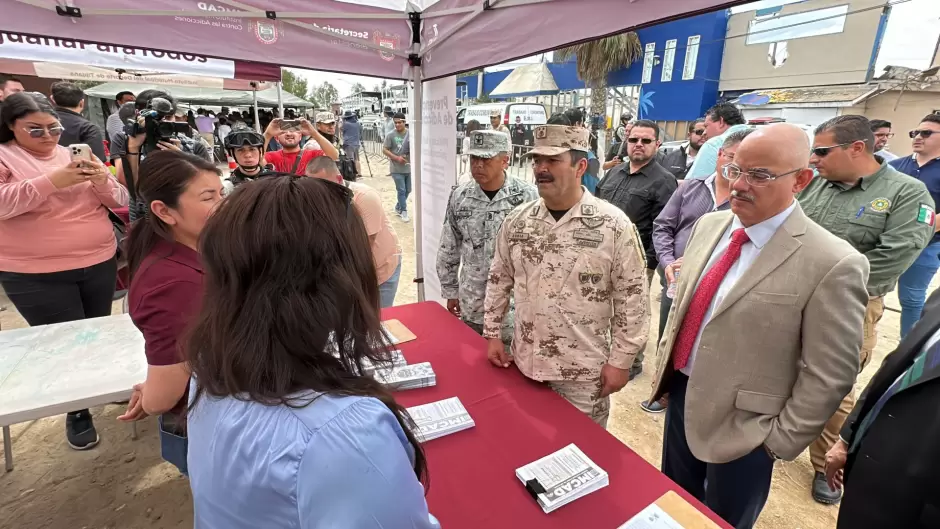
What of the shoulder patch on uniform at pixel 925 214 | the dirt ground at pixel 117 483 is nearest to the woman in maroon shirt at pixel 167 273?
the dirt ground at pixel 117 483

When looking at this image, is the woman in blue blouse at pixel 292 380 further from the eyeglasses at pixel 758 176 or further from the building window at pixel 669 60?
the building window at pixel 669 60

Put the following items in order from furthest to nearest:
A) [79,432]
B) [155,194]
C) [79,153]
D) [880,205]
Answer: [79,432], [880,205], [79,153], [155,194]

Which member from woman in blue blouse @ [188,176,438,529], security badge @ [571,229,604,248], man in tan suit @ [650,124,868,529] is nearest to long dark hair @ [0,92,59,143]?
woman in blue blouse @ [188,176,438,529]

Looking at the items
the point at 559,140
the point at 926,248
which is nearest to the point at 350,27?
the point at 559,140

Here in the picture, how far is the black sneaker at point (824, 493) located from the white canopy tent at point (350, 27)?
2.61m

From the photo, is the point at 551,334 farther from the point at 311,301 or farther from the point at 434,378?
the point at 311,301

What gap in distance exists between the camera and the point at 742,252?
5.19ft

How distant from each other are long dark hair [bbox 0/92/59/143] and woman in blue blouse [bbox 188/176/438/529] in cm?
258

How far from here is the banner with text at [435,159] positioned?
129 inches

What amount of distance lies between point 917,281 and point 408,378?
442cm

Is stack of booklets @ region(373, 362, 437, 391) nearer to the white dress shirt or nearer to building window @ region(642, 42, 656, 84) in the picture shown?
the white dress shirt

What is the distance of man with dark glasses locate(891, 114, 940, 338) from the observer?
3516 mm

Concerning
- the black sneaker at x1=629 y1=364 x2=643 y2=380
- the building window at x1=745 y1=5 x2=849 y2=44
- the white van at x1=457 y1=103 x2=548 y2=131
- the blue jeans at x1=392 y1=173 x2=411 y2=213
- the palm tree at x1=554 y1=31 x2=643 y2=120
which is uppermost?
the building window at x1=745 y1=5 x2=849 y2=44

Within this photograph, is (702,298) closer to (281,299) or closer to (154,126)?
(281,299)
